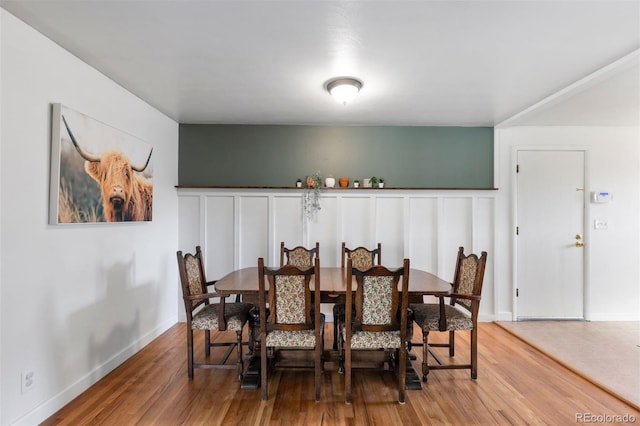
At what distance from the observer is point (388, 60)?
7.58 ft

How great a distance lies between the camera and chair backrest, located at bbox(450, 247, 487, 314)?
254cm

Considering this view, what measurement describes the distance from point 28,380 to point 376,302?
2.28m

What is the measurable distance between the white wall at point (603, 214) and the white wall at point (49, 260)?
4.31m

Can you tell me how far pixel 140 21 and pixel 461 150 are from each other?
3.72m

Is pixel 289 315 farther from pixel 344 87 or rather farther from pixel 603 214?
pixel 603 214

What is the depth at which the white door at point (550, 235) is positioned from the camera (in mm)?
4004

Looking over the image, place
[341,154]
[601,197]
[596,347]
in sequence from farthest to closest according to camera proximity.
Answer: [341,154] < [601,197] < [596,347]

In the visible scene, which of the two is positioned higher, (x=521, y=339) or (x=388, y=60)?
(x=388, y=60)

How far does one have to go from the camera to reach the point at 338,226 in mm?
4023

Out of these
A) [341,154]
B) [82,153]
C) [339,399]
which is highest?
[341,154]

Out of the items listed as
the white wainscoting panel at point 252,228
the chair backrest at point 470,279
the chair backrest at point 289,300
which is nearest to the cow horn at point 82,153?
the chair backrest at point 289,300

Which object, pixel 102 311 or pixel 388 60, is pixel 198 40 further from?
pixel 102 311

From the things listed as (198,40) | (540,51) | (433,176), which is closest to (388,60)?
(540,51)

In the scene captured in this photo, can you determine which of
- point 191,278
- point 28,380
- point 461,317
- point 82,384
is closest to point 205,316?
point 191,278
